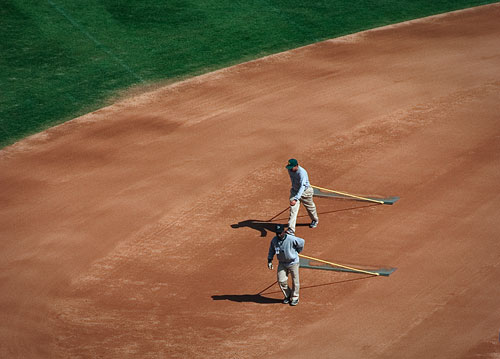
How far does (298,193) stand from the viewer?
55.4ft

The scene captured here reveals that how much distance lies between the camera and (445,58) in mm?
25422

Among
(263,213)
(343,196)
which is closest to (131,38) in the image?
(263,213)

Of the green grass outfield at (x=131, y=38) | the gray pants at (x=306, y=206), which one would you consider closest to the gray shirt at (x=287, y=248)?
the gray pants at (x=306, y=206)

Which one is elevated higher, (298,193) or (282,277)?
(298,193)

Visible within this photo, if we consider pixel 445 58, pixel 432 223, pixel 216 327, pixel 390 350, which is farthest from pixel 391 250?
pixel 445 58

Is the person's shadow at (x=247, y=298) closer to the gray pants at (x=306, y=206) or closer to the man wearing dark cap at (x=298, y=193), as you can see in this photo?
the man wearing dark cap at (x=298, y=193)

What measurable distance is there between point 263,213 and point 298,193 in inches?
60.5

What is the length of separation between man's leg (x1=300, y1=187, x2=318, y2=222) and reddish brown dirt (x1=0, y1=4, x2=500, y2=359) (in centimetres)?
44

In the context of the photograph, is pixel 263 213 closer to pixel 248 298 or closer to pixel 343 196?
pixel 343 196

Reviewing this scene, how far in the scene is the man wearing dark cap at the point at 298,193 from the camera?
16.7 m

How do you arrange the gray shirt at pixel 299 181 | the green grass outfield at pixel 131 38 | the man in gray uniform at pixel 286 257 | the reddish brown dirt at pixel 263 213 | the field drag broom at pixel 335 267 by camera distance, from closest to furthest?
the reddish brown dirt at pixel 263 213 → the man in gray uniform at pixel 286 257 → the field drag broom at pixel 335 267 → the gray shirt at pixel 299 181 → the green grass outfield at pixel 131 38

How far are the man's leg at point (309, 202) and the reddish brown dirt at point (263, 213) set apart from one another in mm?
436

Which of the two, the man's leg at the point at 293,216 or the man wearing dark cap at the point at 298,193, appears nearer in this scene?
the man wearing dark cap at the point at 298,193

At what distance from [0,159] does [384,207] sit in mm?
10962
